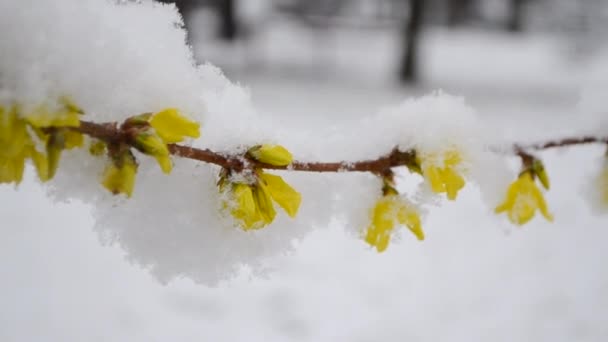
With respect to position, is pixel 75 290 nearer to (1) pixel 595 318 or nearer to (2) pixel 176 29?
(2) pixel 176 29

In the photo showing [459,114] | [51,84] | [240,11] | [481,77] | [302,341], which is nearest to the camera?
[51,84]

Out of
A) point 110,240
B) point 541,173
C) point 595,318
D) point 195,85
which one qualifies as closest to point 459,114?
point 541,173

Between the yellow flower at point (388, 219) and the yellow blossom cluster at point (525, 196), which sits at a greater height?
the yellow blossom cluster at point (525, 196)

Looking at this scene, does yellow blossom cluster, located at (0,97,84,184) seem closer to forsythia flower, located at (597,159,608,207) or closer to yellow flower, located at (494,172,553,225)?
yellow flower, located at (494,172,553,225)

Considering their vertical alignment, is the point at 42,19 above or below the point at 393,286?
below

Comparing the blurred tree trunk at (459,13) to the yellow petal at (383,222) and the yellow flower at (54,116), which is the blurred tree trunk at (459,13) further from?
the yellow flower at (54,116)

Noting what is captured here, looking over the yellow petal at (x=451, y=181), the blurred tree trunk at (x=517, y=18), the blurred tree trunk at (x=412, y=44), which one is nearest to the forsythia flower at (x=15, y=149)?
the yellow petal at (x=451, y=181)

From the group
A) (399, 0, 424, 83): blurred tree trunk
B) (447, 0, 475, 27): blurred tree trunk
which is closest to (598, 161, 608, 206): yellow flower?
(399, 0, 424, 83): blurred tree trunk

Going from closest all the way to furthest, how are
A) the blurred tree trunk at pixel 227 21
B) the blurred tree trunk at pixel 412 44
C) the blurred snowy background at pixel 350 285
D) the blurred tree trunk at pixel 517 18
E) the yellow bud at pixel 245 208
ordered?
the yellow bud at pixel 245 208 < the blurred snowy background at pixel 350 285 < the blurred tree trunk at pixel 412 44 < the blurred tree trunk at pixel 227 21 < the blurred tree trunk at pixel 517 18
